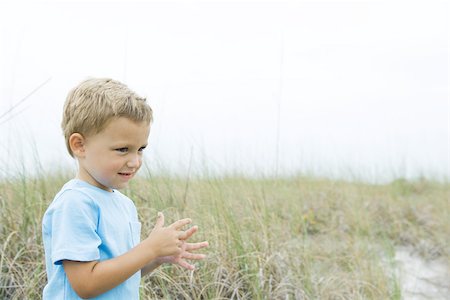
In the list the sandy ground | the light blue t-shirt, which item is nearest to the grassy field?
the sandy ground

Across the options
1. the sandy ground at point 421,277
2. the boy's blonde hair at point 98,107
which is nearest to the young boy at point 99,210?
the boy's blonde hair at point 98,107

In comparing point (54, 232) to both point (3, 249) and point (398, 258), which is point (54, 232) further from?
point (398, 258)

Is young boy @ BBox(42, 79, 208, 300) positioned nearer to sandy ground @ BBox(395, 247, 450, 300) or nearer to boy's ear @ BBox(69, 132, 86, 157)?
boy's ear @ BBox(69, 132, 86, 157)

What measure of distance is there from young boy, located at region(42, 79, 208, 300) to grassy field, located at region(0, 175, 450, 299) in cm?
121

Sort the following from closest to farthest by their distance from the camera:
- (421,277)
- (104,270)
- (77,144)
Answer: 1. (104,270)
2. (77,144)
3. (421,277)

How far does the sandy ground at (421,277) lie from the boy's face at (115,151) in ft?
10.1

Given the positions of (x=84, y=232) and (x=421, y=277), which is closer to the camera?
(x=84, y=232)

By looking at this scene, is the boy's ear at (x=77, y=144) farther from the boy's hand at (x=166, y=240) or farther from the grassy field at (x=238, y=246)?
the grassy field at (x=238, y=246)

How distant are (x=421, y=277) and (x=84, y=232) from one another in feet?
12.9

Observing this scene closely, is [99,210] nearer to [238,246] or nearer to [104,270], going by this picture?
[104,270]

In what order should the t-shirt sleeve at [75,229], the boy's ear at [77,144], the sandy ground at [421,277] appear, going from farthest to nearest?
the sandy ground at [421,277] → the boy's ear at [77,144] → the t-shirt sleeve at [75,229]

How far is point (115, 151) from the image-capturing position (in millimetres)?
1762

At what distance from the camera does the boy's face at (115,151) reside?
176cm

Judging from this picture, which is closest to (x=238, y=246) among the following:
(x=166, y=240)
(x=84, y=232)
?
(x=166, y=240)
